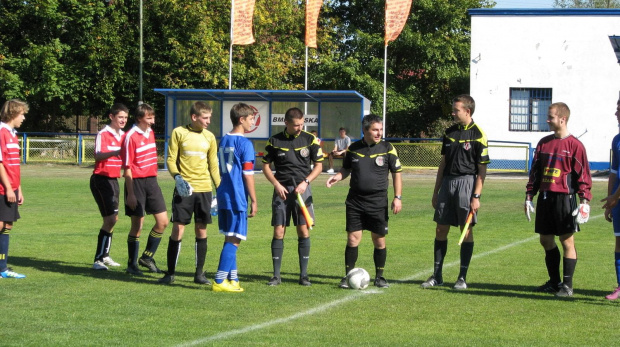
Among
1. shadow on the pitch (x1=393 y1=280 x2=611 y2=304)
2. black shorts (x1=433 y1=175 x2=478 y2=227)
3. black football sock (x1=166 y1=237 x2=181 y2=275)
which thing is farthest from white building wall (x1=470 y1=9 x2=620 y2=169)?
black football sock (x1=166 y1=237 x2=181 y2=275)

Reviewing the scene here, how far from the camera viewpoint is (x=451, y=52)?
47156 millimetres

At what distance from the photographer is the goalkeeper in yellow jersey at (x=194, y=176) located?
362 inches

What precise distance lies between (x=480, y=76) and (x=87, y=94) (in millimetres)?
Answer: 20109

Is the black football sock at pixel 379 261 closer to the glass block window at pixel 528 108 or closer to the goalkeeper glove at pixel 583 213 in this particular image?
the goalkeeper glove at pixel 583 213

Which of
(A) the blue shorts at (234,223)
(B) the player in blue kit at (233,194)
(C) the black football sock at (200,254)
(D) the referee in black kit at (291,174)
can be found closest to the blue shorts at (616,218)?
(D) the referee in black kit at (291,174)

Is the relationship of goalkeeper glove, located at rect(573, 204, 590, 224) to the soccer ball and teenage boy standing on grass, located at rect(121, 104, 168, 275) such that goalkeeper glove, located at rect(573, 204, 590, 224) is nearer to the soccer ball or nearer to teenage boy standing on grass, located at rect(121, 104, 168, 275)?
the soccer ball

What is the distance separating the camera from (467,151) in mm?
9070

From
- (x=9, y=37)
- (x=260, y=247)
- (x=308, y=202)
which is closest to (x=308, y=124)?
(x=9, y=37)

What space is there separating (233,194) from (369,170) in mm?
1536

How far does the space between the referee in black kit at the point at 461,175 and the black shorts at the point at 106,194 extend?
4.04 metres

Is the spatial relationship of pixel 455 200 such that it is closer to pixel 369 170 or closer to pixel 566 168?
pixel 369 170

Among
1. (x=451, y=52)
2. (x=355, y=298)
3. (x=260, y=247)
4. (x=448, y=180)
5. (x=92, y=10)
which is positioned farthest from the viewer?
(x=451, y=52)

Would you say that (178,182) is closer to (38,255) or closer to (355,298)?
(355,298)

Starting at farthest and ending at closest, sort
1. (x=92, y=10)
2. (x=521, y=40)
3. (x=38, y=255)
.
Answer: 1. (x=92, y=10)
2. (x=521, y=40)
3. (x=38, y=255)
